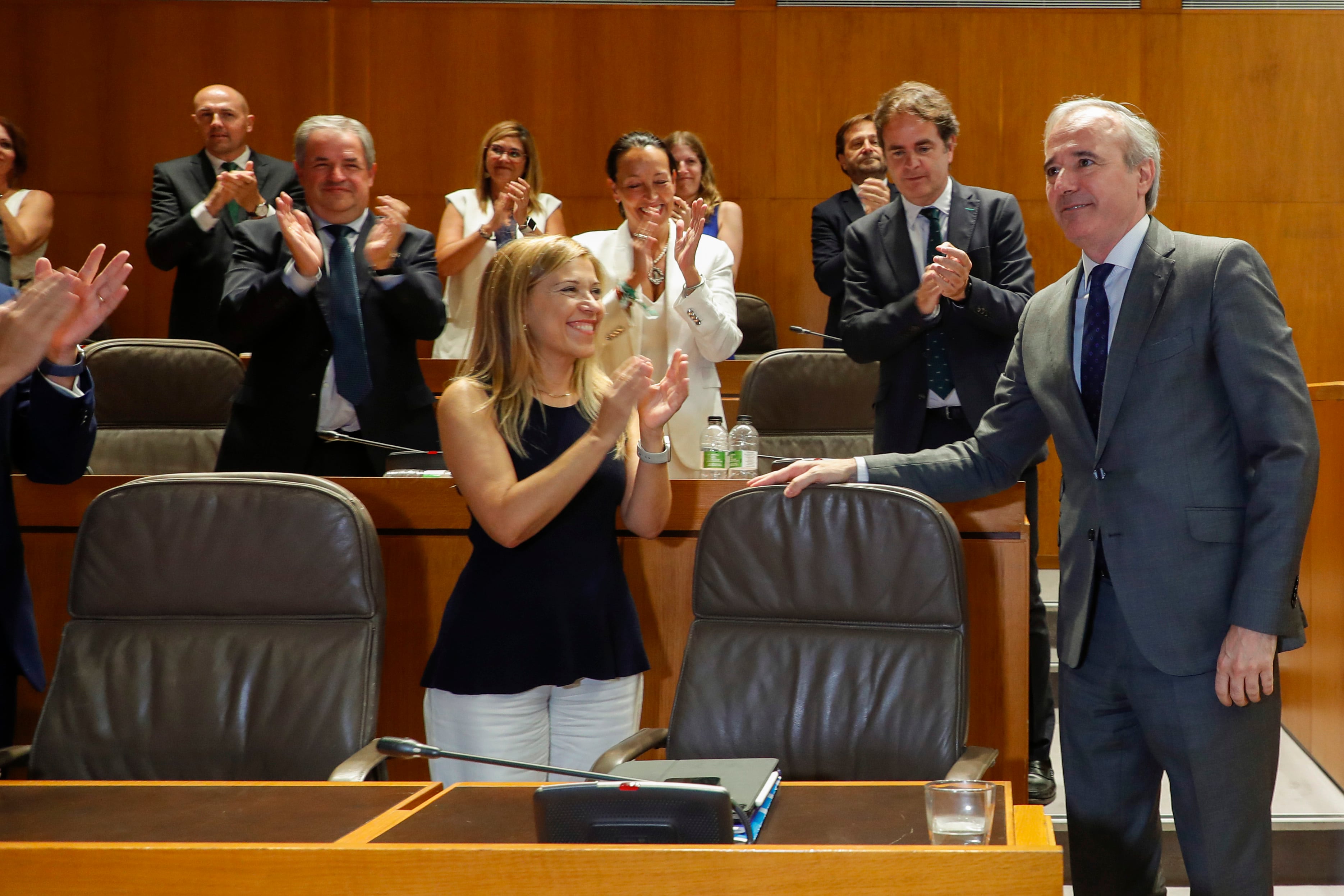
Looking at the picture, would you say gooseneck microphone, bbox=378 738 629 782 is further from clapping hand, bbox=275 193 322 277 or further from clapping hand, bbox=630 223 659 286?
clapping hand, bbox=630 223 659 286

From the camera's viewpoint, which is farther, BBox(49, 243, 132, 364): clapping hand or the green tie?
the green tie

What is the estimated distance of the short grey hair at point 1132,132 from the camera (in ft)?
6.48

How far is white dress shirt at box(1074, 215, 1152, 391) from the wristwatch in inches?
28.5

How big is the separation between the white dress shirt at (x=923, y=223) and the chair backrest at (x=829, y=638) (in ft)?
3.41

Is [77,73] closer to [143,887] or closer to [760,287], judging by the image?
[760,287]

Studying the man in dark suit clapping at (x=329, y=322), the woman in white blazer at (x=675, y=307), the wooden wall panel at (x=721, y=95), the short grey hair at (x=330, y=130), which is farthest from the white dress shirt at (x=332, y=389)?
the wooden wall panel at (x=721, y=95)

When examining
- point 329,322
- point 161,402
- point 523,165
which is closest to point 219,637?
point 329,322

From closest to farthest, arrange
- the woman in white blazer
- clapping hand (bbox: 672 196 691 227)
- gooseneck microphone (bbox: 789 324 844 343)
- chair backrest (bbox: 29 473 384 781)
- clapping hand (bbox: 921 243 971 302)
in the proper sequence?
chair backrest (bbox: 29 473 384 781), clapping hand (bbox: 921 243 971 302), the woman in white blazer, gooseneck microphone (bbox: 789 324 844 343), clapping hand (bbox: 672 196 691 227)

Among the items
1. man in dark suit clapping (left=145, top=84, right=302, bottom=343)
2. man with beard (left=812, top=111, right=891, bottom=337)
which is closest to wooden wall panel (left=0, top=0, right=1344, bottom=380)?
man with beard (left=812, top=111, right=891, bottom=337)

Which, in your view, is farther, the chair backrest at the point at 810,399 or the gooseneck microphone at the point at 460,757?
the chair backrest at the point at 810,399

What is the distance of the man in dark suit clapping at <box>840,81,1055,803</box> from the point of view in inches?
109

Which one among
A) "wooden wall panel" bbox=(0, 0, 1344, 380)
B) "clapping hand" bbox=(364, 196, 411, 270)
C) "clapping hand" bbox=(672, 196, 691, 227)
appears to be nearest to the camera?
"clapping hand" bbox=(364, 196, 411, 270)

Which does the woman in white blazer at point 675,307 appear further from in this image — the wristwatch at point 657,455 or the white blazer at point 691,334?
the wristwatch at point 657,455

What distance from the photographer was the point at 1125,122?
1.98m
